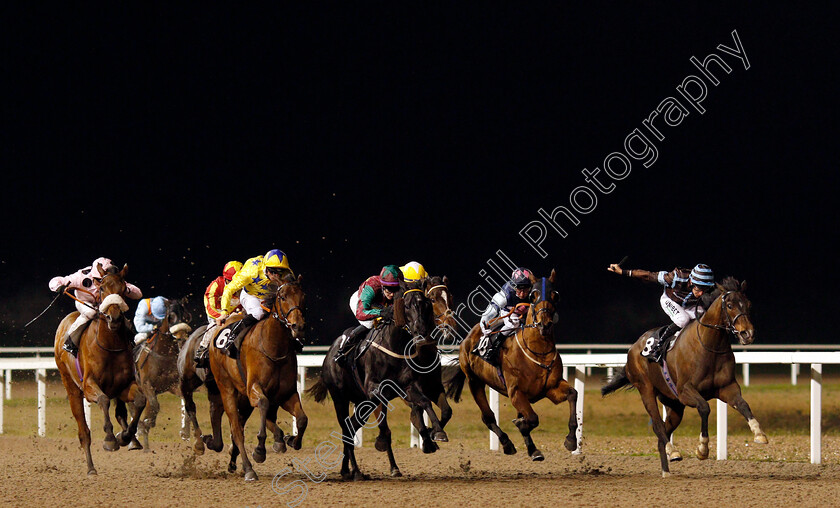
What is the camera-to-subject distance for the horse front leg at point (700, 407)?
7020mm

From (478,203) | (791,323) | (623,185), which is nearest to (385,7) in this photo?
(478,203)

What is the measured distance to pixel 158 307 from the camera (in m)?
10.6

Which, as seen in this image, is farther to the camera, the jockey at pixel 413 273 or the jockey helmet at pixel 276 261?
the jockey at pixel 413 273

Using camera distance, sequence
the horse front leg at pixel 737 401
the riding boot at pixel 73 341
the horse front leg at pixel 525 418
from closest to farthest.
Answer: the horse front leg at pixel 737 401 → the horse front leg at pixel 525 418 → the riding boot at pixel 73 341

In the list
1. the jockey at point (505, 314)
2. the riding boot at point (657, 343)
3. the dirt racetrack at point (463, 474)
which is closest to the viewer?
the dirt racetrack at point (463, 474)

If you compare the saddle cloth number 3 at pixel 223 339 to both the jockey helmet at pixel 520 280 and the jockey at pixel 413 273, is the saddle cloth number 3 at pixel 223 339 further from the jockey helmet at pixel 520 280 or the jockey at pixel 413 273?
the jockey helmet at pixel 520 280

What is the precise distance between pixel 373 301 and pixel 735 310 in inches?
113

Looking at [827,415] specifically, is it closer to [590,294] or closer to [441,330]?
[441,330]

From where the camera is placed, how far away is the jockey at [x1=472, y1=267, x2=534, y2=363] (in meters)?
8.41

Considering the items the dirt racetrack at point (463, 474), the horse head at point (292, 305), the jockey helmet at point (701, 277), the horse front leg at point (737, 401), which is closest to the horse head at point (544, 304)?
the jockey helmet at point (701, 277)

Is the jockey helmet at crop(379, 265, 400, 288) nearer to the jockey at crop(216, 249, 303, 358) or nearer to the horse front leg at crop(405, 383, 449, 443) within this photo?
the jockey at crop(216, 249, 303, 358)

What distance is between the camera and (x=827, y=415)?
13.3 m

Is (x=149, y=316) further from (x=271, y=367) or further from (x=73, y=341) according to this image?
(x=271, y=367)

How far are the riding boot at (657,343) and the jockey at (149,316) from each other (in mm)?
5392
